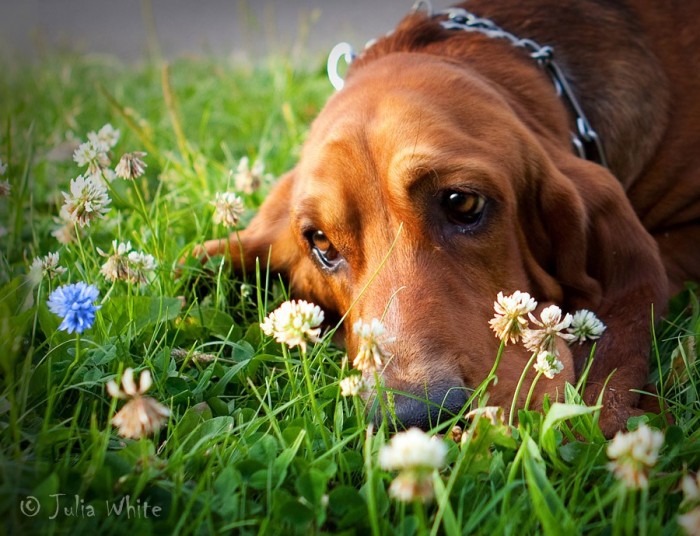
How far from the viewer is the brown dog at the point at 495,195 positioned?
260cm

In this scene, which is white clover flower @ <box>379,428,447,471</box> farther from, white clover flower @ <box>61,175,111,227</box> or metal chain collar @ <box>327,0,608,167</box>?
metal chain collar @ <box>327,0,608,167</box>

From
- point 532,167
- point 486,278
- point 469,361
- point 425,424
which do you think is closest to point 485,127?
point 532,167

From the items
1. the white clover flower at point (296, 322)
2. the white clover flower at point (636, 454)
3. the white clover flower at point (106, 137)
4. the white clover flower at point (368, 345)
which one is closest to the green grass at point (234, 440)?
the white clover flower at point (636, 454)

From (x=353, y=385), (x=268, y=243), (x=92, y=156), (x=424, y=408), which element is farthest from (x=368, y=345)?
(x=268, y=243)

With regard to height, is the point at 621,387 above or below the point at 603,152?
below

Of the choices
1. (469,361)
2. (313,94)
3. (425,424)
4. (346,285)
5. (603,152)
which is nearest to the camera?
(425,424)

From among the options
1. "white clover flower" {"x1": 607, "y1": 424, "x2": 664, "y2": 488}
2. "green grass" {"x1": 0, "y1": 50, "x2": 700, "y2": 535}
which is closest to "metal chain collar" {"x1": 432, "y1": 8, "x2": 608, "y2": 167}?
"green grass" {"x1": 0, "y1": 50, "x2": 700, "y2": 535}

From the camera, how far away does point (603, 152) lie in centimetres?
360

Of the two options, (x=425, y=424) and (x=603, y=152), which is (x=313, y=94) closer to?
(x=603, y=152)

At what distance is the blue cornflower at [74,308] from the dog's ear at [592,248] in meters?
1.61

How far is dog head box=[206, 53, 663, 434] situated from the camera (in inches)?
99.7

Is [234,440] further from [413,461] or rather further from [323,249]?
[323,249]

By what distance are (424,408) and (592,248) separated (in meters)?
1.23

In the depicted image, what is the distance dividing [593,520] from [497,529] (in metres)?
0.29
